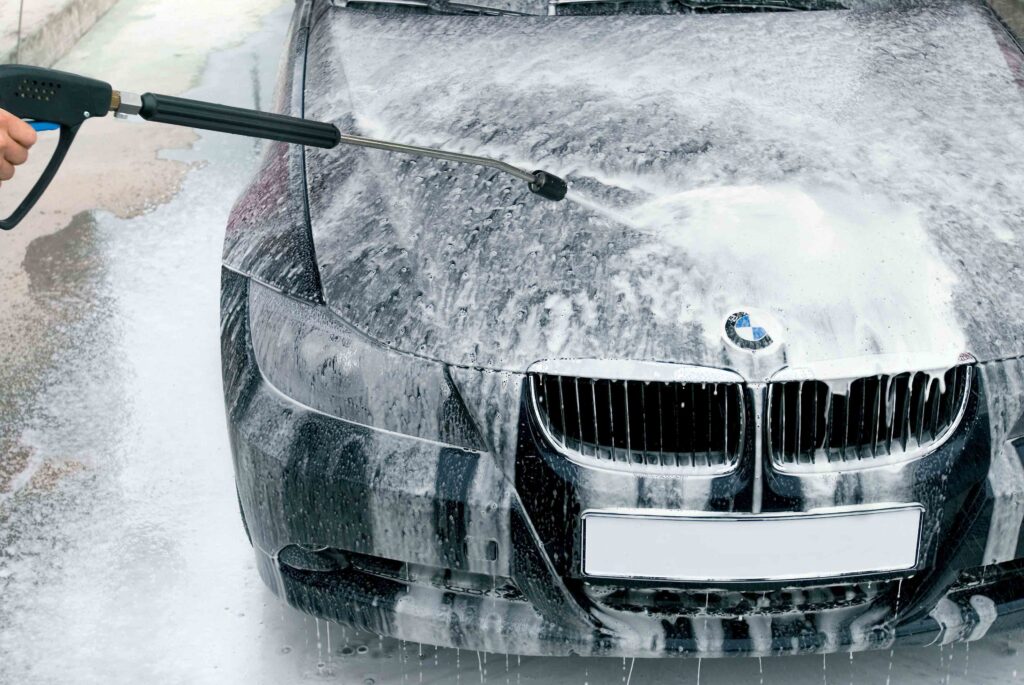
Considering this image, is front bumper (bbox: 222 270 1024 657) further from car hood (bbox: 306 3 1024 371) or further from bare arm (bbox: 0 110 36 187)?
bare arm (bbox: 0 110 36 187)

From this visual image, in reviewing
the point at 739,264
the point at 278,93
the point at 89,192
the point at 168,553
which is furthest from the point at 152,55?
the point at 739,264

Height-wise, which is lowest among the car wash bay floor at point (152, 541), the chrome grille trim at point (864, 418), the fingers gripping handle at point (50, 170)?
the car wash bay floor at point (152, 541)

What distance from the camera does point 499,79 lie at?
2428 mm

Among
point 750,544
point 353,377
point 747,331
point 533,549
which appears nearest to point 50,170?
point 353,377

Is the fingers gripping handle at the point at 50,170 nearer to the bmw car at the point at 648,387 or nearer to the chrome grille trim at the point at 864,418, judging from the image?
the bmw car at the point at 648,387

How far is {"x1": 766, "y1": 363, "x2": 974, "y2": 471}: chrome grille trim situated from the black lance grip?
81 cm

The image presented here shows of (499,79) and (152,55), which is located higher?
(499,79)

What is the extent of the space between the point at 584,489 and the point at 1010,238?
791mm

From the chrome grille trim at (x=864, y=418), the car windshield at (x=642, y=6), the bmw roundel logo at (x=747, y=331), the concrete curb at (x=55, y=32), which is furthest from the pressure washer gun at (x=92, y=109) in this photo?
the concrete curb at (x=55, y=32)

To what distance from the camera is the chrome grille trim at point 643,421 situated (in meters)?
1.73

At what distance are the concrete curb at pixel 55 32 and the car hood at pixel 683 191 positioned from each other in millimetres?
3831

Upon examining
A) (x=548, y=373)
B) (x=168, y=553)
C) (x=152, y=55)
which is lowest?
(x=152, y=55)

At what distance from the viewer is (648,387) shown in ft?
5.71

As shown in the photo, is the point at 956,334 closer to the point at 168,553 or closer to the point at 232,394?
the point at 232,394
